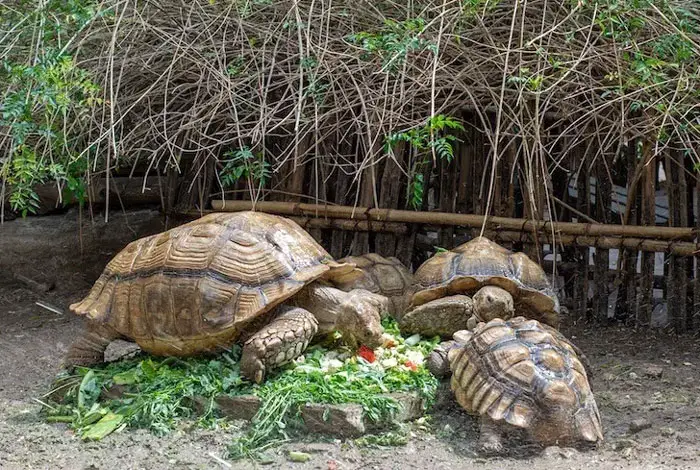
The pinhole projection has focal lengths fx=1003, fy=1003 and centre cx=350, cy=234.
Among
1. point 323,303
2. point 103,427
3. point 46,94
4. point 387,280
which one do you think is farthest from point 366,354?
point 46,94

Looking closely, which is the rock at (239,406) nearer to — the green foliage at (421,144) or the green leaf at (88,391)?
the green leaf at (88,391)

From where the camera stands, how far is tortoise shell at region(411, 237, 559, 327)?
17.3ft

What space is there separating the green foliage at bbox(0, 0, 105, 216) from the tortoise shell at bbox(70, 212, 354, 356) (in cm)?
87

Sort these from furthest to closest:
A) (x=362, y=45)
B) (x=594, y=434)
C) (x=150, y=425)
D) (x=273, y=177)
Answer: (x=273, y=177), (x=362, y=45), (x=150, y=425), (x=594, y=434)

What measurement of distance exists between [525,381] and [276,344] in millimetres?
1114

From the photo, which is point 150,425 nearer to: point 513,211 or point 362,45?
point 362,45

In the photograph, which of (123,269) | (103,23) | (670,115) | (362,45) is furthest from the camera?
(103,23)

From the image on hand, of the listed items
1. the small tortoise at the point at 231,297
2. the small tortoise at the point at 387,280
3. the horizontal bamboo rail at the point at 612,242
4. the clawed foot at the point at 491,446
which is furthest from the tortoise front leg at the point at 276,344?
the horizontal bamboo rail at the point at 612,242

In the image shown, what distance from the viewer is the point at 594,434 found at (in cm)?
410

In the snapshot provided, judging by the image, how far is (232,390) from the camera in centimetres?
457

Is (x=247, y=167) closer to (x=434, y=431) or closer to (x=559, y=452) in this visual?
(x=434, y=431)

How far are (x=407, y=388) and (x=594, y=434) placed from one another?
873 millimetres

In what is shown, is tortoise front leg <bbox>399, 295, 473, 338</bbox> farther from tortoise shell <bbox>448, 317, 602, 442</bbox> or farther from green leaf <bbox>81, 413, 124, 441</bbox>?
green leaf <bbox>81, 413, 124, 441</bbox>

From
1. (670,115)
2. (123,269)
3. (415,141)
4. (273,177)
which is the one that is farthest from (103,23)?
(670,115)
